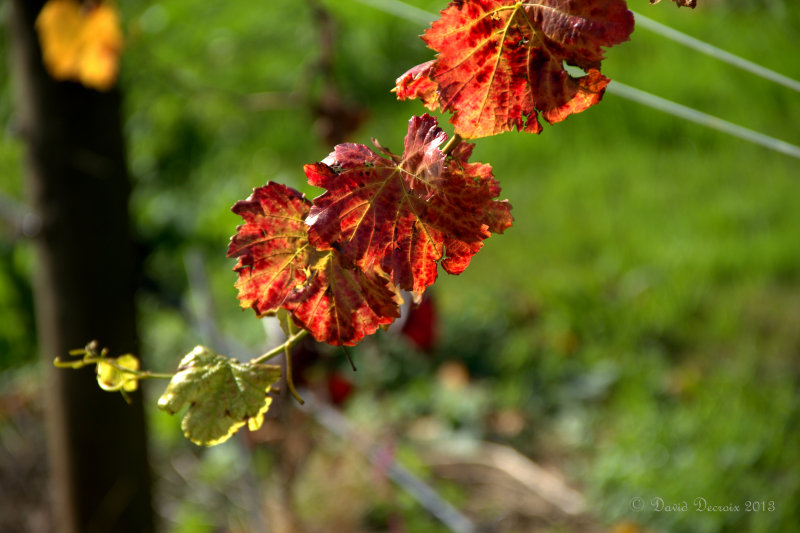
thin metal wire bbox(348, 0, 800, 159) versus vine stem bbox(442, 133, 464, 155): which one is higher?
thin metal wire bbox(348, 0, 800, 159)

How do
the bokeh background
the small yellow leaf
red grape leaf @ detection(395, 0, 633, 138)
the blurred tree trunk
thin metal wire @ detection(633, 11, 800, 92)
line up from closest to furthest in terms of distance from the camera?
red grape leaf @ detection(395, 0, 633, 138)
thin metal wire @ detection(633, 11, 800, 92)
the small yellow leaf
the blurred tree trunk
the bokeh background

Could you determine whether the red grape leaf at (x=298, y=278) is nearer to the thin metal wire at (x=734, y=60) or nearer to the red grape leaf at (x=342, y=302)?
the red grape leaf at (x=342, y=302)

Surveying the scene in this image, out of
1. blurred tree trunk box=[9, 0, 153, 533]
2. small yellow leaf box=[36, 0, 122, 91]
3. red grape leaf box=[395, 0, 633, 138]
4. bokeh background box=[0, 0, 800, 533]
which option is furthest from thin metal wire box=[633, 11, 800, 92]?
blurred tree trunk box=[9, 0, 153, 533]

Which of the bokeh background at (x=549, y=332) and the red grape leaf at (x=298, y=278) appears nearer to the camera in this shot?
the red grape leaf at (x=298, y=278)

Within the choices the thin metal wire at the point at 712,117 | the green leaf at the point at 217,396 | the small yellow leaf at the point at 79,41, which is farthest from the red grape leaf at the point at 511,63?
the small yellow leaf at the point at 79,41

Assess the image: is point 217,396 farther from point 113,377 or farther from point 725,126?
point 725,126

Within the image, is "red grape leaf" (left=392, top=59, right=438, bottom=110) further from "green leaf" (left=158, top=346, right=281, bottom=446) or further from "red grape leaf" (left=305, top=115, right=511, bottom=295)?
"green leaf" (left=158, top=346, right=281, bottom=446)

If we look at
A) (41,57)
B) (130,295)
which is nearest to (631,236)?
(130,295)
